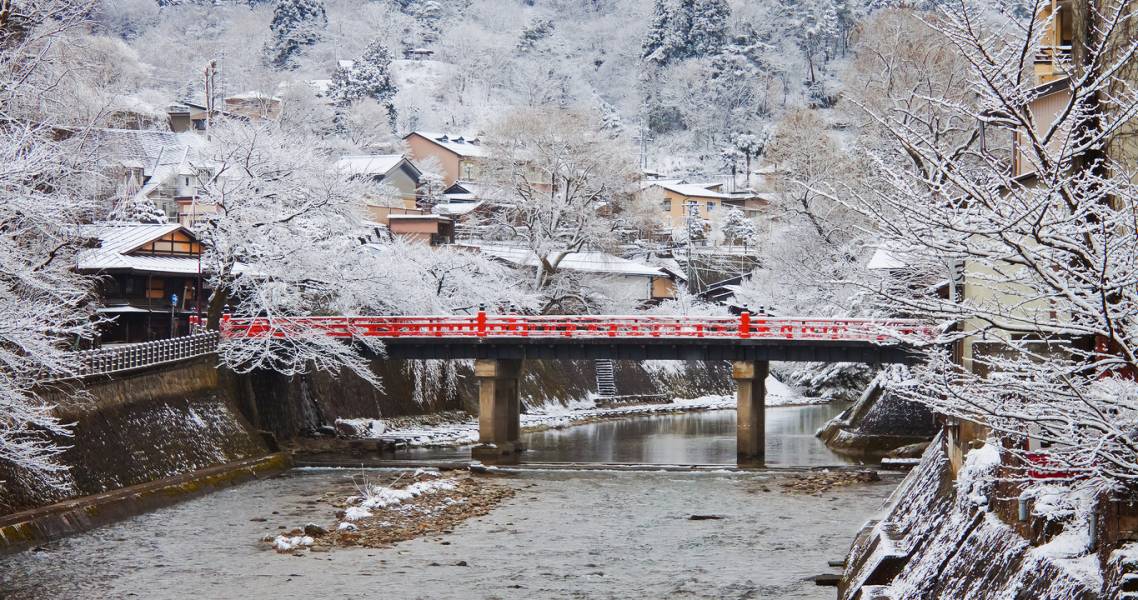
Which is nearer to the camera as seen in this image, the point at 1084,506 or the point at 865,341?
the point at 1084,506

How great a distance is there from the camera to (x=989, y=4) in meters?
7.96

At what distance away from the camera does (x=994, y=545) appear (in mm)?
10898

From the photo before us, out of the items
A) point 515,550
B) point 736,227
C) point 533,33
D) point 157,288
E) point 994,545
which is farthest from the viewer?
point 533,33

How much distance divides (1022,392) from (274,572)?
14.5 meters

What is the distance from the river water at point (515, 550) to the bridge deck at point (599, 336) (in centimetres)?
609

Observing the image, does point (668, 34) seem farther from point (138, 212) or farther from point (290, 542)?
point (290, 542)

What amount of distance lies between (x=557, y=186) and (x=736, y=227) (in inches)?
1199

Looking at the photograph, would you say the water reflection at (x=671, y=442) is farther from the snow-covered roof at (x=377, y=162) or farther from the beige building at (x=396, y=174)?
the snow-covered roof at (x=377, y=162)

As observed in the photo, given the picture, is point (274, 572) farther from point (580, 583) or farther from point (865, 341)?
point (865, 341)

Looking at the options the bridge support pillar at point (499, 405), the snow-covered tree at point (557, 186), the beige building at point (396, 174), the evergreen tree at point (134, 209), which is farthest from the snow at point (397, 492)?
the beige building at point (396, 174)

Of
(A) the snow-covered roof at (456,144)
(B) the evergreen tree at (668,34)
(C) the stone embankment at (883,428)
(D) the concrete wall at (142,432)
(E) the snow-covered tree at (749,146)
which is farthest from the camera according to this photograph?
(B) the evergreen tree at (668,34)

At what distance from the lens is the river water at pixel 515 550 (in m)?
18.1

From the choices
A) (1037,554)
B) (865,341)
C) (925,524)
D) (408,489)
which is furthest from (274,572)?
(865,341)

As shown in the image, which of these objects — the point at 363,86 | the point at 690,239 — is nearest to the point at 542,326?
the point at 690,239
